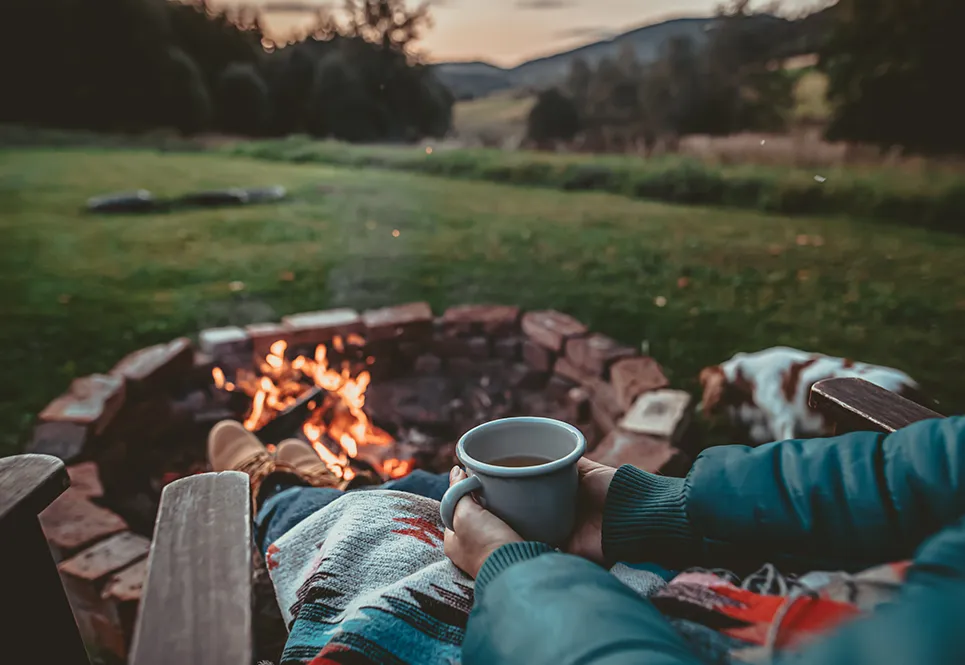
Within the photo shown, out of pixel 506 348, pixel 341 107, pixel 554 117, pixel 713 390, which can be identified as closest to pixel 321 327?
pixel 506 348

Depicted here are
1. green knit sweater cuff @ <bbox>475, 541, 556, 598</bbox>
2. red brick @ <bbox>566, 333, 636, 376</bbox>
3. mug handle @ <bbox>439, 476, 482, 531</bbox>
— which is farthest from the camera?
red brick @ <bbox>566, 333, 636, 376</bbox>

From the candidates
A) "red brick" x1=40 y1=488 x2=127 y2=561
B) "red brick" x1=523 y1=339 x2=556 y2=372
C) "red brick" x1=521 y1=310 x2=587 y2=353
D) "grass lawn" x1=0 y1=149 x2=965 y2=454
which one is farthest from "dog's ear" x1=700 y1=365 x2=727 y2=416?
"red brick" x1=40 y1=488 x2=127 y2=561

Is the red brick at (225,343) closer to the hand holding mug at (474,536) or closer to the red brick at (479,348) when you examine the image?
the red brick at (479,348)

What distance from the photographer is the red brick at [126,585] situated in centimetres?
141

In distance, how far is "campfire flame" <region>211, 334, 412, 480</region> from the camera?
2184 mm

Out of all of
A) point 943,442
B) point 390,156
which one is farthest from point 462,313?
point 390,156

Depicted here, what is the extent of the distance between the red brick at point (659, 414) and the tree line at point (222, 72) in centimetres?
385

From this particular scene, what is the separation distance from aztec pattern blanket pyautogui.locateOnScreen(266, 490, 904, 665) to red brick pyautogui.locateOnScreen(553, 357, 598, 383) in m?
1.53

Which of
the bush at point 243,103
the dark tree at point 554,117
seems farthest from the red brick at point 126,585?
the dark tree at point 554,117

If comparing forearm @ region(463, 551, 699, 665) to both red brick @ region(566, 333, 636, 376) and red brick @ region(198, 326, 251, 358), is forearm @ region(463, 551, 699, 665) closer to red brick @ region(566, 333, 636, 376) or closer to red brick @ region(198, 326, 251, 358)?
red brick @ region(566, 333, 636, 376)

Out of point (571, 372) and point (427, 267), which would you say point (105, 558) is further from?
point (427, 267)

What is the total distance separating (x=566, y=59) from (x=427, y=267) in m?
2.37

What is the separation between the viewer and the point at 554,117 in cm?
580

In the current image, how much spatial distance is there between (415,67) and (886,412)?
188 inches
